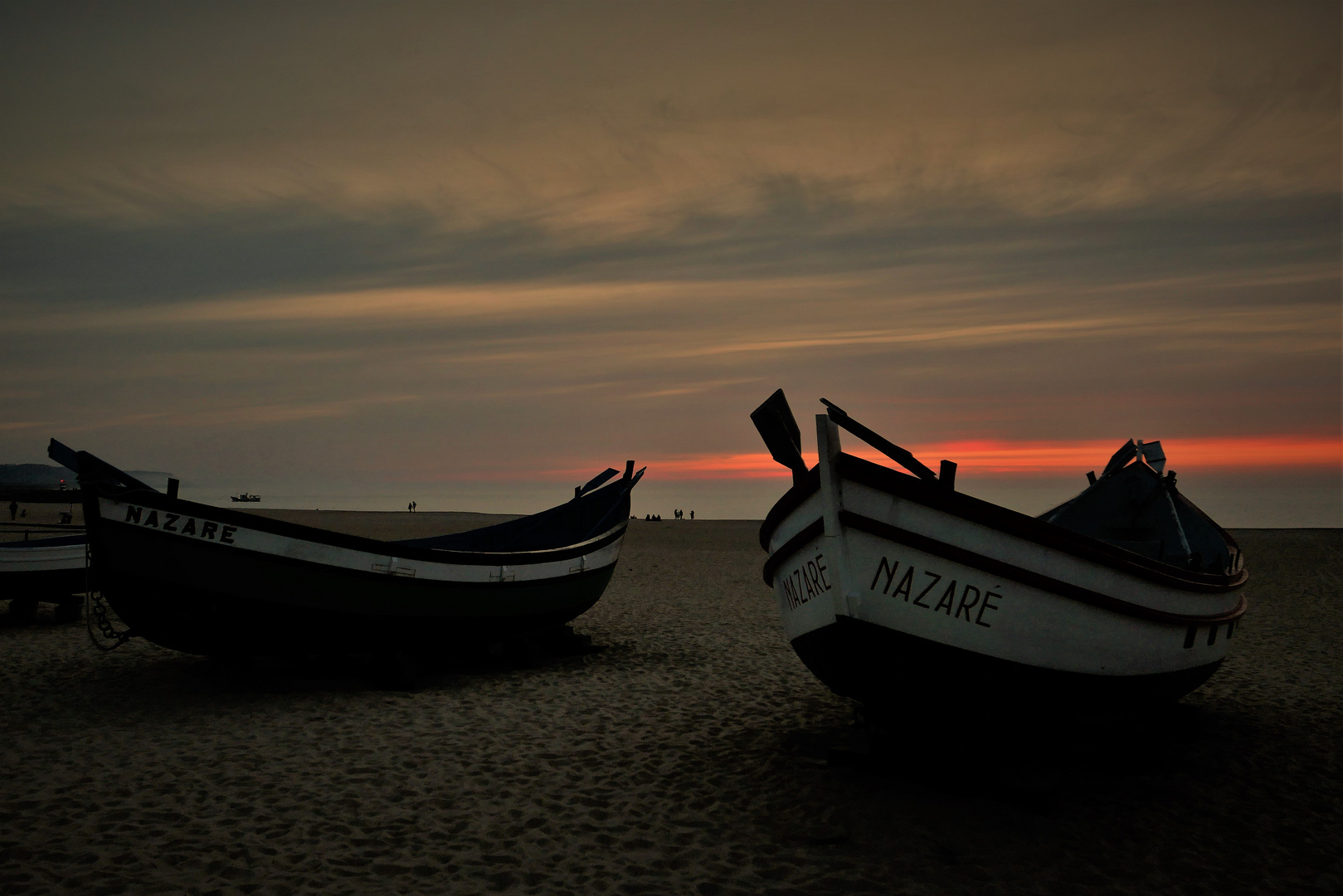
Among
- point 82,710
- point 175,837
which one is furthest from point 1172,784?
point 82,710

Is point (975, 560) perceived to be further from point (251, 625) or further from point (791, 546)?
point (251, 625)

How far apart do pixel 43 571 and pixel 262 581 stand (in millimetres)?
6882

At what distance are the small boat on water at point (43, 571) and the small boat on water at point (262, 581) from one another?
5042mm

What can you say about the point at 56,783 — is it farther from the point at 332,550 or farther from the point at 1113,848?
the point at 1113,848

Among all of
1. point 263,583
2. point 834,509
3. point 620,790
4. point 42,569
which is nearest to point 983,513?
point 834,509

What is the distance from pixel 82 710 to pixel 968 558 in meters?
8.43

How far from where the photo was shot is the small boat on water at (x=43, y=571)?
40.4ft

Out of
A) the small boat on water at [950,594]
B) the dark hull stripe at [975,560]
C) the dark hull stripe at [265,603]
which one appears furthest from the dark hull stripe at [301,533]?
the dark hull stripe at [975,560]

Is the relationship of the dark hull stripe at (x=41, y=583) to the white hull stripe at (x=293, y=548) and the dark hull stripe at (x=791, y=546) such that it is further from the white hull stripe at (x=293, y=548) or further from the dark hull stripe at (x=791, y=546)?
the dark hull stripe at (x=791, y=546)

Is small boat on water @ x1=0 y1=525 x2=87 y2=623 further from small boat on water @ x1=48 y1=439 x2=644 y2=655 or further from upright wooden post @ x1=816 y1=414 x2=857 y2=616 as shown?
upright wooden post @ x1=816 y1=414 x2=857 y2=616

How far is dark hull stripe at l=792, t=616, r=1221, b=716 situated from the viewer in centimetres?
541

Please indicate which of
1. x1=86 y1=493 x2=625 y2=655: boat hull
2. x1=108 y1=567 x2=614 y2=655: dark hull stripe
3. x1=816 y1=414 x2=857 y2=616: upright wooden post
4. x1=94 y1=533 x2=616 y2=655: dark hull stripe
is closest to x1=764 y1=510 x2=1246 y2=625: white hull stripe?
x1=816 y1=414 x2=857 y2=616: upright wooden post

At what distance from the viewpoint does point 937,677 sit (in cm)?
547

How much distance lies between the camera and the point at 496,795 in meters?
6.00
